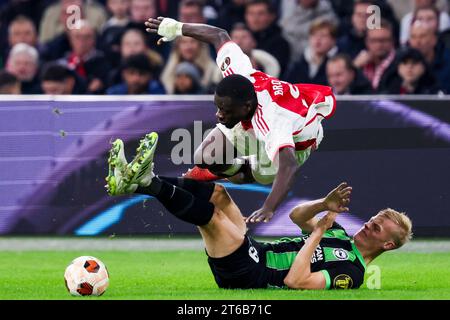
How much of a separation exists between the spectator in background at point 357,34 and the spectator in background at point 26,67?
421 cm

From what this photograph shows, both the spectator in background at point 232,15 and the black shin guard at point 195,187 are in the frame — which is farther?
the spectator in background at point 232,15

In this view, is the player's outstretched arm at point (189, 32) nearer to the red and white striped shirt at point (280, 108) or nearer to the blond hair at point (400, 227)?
the red and white striped shirt at point (280, 108)

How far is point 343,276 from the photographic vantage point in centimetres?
981

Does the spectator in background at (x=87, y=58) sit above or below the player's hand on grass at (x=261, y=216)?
above

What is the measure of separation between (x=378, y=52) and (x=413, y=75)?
0.94 m

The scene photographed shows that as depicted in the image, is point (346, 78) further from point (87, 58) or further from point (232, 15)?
point (87, 58)

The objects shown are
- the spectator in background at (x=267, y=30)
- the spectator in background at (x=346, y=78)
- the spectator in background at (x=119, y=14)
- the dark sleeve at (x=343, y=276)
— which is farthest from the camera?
the spectator in background at (x=119, y=14)

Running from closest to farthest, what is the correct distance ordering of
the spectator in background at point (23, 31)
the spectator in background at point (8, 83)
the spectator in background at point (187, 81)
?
the spectator in background at point (8, 83) < the spectator in background at point (187, 81) < the spectator in background at point (23, 31)

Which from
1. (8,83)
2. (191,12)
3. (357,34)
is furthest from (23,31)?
(357,34)

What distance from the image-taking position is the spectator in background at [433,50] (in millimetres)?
15711

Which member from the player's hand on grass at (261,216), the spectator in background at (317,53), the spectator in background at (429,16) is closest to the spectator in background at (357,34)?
the spectator in background at (317,53)

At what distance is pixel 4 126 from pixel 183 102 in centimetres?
205

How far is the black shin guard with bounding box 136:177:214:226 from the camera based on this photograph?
942cm

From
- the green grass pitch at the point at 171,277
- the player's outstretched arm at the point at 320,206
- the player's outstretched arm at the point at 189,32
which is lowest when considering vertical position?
the green grass pitch at the point at 171,277
